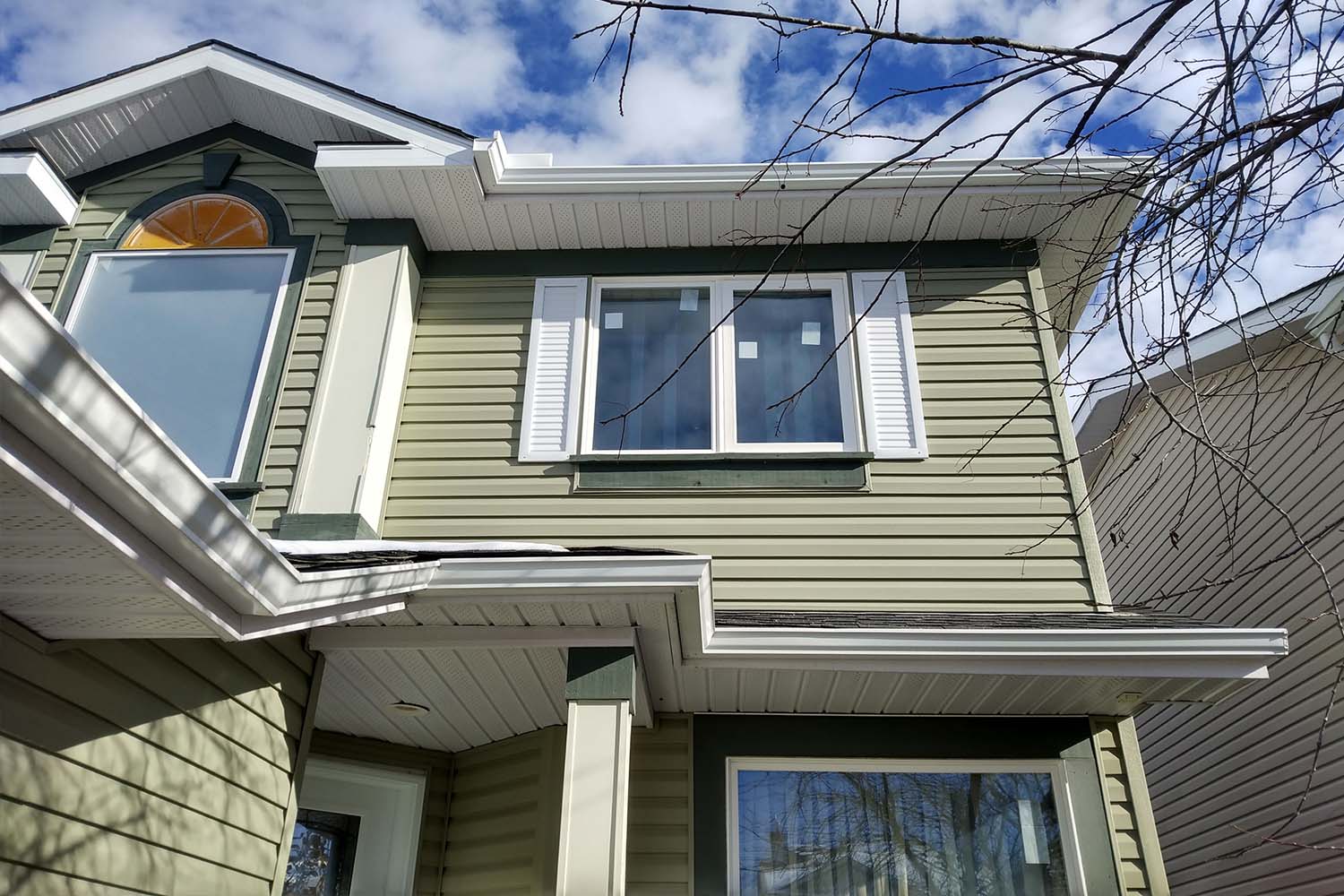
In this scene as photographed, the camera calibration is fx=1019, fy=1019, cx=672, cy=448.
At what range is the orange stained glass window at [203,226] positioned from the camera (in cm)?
615

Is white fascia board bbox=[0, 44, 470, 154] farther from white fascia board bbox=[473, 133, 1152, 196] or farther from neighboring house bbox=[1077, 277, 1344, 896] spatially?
neighboring house bbox=[1077, 277, 1344, 896]

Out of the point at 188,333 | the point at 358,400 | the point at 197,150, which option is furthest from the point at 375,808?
the point at 197,150

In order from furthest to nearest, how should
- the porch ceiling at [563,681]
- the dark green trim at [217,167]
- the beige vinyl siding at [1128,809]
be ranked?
the dark green trim at [217,167]
the beige vinyl siding at [1128,809]
the porch ceiling at [563,681]

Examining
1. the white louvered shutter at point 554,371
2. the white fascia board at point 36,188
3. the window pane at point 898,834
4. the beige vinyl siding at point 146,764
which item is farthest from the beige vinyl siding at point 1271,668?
the white fascia board at point 36,188

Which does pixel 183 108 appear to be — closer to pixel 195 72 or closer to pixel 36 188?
pixel 195 72

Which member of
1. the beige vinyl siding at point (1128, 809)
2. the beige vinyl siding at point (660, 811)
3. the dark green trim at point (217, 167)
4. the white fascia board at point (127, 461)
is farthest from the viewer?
the dark green trim at point (217, 167)

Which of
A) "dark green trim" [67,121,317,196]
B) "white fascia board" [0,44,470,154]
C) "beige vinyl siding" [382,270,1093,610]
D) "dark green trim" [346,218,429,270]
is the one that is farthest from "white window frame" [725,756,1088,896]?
"dark green trim" [67,121,317,196]

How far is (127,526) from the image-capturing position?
2355mm

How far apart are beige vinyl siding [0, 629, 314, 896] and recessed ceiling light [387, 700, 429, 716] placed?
2.38 ft

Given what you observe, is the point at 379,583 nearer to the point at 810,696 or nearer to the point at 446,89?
the point at 446,89

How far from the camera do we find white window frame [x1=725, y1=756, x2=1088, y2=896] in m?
4.60

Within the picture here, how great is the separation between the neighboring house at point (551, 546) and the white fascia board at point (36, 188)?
0.03 metres

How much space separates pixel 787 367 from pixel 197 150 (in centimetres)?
403

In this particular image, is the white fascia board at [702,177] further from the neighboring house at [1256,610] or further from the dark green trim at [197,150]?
the neighboring house at [1256,610]
